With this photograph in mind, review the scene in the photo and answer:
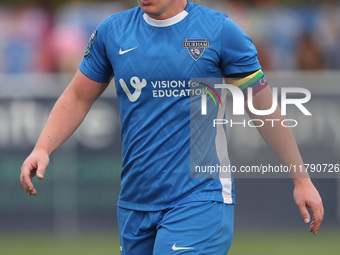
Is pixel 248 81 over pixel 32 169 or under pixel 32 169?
over

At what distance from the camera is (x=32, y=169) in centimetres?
445

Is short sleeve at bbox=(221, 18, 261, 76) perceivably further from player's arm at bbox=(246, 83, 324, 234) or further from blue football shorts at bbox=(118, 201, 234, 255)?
blue football shorts at bbox=(118, 201, 234, 255)

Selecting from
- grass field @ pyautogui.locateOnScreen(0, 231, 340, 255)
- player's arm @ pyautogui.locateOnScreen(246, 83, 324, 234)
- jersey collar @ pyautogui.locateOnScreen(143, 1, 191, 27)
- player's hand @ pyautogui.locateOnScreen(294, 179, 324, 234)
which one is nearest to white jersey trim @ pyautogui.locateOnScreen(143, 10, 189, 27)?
jersey collar @ pyautogui.locateOnScreen(143, 1, 191, 27)

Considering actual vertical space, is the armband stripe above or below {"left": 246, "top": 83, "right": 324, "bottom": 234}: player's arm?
above

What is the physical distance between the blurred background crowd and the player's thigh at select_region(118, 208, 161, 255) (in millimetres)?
6769

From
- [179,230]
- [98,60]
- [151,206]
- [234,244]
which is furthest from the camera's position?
[234,244]

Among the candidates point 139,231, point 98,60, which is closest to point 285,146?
point 139,231

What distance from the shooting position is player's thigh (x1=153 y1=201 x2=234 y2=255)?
434 cm

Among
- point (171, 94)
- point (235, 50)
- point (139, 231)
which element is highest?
point (235, 50)

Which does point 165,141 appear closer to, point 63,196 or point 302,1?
point 63,196

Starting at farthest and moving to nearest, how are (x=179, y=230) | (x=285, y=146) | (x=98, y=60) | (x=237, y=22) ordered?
(x=237, y=22) < (x=98, y=60) < (x=285, y=146) < (x=179, y=230)

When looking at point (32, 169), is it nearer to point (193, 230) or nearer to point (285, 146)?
point (193, 230)

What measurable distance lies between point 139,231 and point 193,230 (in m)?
0.34

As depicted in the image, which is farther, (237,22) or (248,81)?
(237,22)
